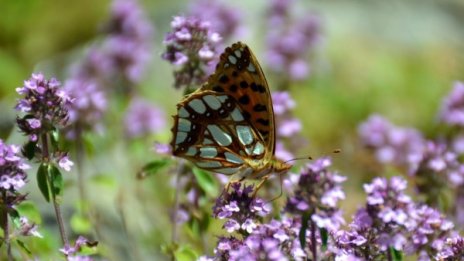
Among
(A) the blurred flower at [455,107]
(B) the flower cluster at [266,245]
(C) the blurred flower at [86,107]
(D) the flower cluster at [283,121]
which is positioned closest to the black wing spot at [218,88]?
(B) the flower cluster at [266,245]

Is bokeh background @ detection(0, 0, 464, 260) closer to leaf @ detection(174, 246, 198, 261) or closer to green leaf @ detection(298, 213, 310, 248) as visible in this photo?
leaf @ detection(174, 246, 198, 261)

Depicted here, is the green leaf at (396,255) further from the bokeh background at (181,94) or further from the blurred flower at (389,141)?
the blurred flower at (389,141)

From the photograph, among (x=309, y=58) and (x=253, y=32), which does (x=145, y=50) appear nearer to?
(x=309, y=58)

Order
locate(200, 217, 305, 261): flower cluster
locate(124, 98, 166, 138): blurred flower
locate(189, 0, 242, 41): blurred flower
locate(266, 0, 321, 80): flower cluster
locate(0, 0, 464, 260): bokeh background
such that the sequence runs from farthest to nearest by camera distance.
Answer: locate(266, 0, 321, 80): flower cluster → locate(189, 0, 242, 41): blurred flower → locate(124, 98, 166, 138): blurred flower → locate(0, 0, 464, 260): bokeh background → locate(200, 217, 305, 261): flower cluster

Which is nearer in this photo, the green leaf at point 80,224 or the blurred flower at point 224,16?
the green leaf at point 80,224

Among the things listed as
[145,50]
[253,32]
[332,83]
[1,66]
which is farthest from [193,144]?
[253,32]

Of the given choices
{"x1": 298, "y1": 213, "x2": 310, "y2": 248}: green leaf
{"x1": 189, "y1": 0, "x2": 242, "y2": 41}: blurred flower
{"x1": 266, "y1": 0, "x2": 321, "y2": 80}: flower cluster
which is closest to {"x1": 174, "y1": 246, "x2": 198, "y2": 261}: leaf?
{"x1": 298, "y1": 213, "x2": 310, "y2": 248}: green leaf
